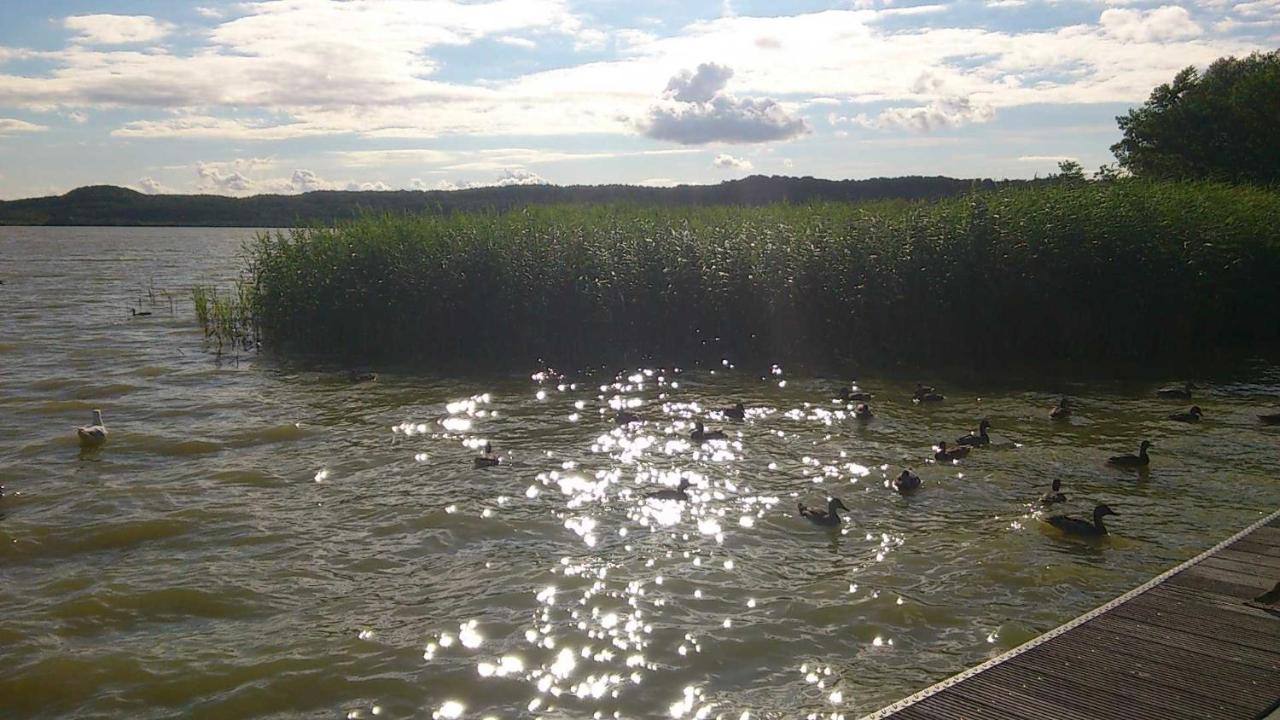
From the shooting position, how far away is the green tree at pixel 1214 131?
1772 inches

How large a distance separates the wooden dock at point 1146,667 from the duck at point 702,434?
8.38 metres

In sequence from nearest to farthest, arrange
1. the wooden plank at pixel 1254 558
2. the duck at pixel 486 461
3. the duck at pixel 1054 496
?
1. the wooden plank at pixel 1254 558
2. the duck at pixel 1054 496
3. the duck at pixel 486 461

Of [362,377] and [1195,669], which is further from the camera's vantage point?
[362,377]

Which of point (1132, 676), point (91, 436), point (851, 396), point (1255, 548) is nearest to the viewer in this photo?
point (1132, 676)

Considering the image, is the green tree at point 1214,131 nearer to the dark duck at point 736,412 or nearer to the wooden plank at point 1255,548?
the dark duck at point 736,412

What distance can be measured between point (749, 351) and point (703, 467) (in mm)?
9903

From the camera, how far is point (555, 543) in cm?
1168

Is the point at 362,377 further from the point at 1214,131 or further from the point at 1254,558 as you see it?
the point at 1214,131

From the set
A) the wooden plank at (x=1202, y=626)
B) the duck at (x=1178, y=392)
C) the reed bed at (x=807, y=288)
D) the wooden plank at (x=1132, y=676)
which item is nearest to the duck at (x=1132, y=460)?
the duck at (x=1178, y=392)

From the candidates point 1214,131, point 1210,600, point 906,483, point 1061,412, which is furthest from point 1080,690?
point 1214,131

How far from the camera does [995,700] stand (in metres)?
6.78

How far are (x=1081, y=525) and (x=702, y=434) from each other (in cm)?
647

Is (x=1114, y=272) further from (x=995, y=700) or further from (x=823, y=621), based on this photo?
(x=995, y=700)

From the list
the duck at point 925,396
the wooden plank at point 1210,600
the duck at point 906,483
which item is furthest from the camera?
the duck at point 925,396
